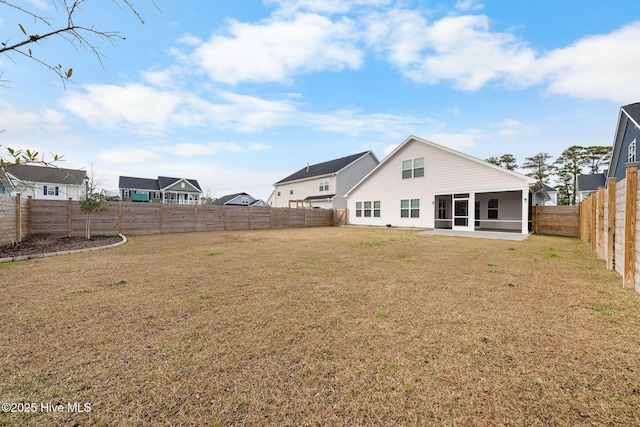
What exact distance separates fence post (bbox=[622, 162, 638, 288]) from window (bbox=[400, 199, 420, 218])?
14.4 metres

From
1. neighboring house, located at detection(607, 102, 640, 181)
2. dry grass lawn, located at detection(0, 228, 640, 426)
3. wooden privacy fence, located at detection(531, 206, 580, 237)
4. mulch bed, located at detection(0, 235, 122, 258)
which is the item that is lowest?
dry grass lawn, located at detection(0, 228, 640, 426)

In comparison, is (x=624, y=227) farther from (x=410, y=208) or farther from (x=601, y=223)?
(x=410, y=208)

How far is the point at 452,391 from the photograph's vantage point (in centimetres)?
192

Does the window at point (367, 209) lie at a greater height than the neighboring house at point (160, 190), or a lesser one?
lesser

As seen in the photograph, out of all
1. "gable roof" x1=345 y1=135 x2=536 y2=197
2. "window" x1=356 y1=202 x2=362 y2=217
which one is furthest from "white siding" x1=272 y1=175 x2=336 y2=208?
"gable roof" x1=345 y1=135 x2=536 y2=197

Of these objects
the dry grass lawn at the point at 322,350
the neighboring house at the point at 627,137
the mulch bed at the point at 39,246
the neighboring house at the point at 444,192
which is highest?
the neighboring house at the point at 627,137

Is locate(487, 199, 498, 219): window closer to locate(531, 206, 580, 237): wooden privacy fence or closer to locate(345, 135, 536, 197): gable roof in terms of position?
locate(345, 135, 536, 197): gable roof

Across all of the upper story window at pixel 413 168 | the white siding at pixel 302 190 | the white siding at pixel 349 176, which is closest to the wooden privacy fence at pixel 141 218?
the white siding at pixel 349 176

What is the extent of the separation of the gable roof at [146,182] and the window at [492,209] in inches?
1723

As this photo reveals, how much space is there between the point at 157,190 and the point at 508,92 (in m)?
46.5

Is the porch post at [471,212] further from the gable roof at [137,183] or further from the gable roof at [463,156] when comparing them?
the gable roof at [137,183]

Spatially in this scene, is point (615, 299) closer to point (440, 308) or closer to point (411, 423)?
point (440, 308)

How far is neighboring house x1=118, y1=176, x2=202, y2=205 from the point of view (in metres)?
40.4

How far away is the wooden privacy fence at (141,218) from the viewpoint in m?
11.4
